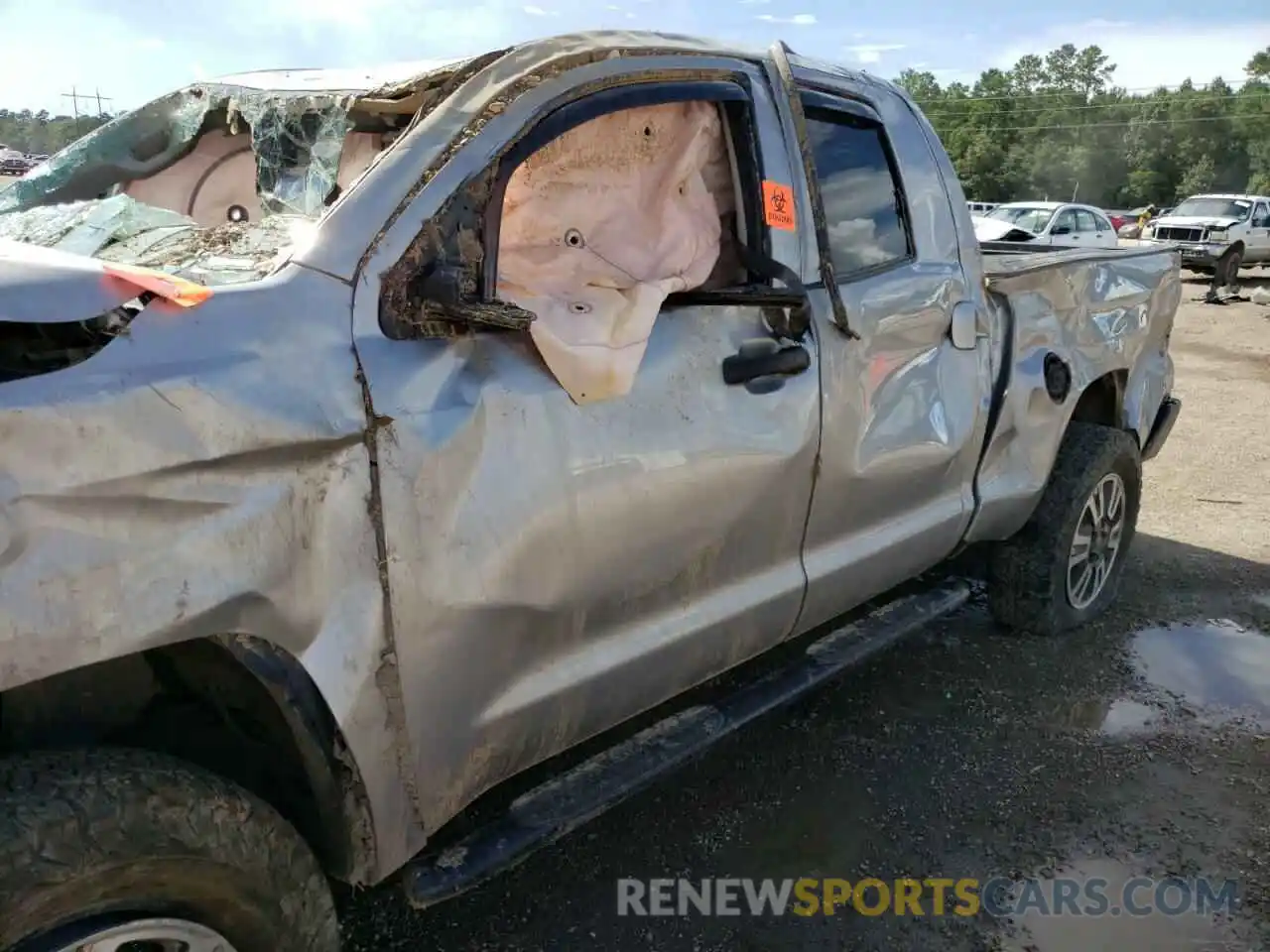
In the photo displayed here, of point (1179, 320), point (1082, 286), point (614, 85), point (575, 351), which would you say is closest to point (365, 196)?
point (575, 351)

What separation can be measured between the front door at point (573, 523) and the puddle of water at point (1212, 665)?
2029mm

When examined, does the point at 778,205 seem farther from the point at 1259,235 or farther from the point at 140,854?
the point at 1259,235

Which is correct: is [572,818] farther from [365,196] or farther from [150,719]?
[365,196]

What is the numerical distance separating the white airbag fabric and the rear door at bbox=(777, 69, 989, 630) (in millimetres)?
383

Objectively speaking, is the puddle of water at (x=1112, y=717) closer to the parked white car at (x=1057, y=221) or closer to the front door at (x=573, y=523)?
the front door at (x=573, y=523)

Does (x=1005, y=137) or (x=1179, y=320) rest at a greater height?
(x=1005, y=137)

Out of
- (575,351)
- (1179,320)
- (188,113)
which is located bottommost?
(1179,320)

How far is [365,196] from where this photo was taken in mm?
2041

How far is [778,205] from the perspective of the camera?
279 cm

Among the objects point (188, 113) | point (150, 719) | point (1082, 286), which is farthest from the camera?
point (1082, 286)

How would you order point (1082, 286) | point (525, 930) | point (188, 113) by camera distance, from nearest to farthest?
point (525, 930) → point (188, 113) → point (1082, 286)

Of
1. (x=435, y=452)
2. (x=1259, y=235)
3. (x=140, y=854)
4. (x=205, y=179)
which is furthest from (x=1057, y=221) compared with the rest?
(x=140, y=854)

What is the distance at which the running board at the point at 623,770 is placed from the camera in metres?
2.14

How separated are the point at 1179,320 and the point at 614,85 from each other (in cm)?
1551
